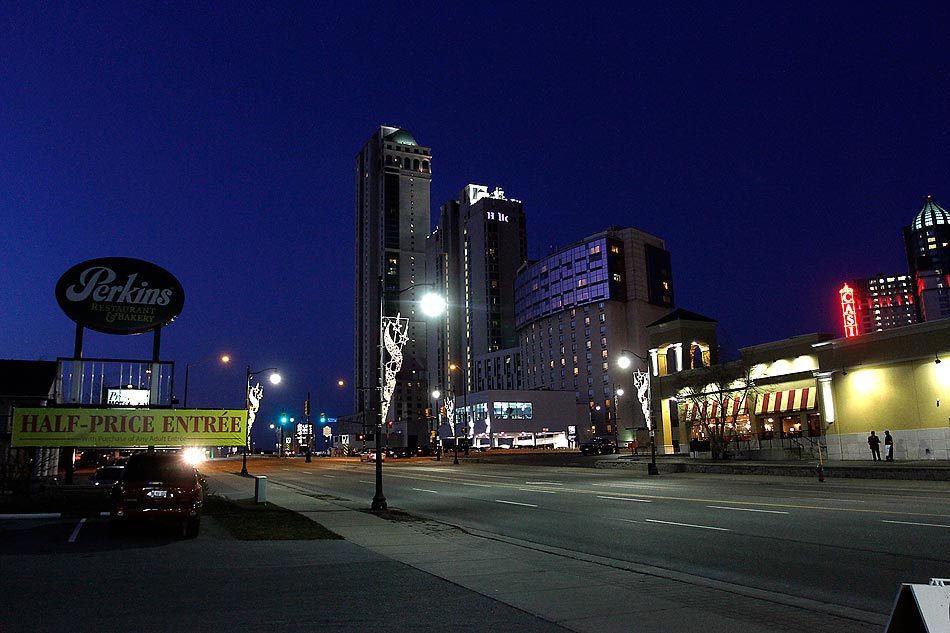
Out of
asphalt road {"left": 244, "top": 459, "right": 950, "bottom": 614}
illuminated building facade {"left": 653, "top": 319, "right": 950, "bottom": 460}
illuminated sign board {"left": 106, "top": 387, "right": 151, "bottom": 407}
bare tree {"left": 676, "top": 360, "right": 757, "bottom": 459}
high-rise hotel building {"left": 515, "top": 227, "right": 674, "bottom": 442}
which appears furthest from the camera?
high-rise hotel building {"left": 515, "top": 227, "right": 674, "bottom": 442}

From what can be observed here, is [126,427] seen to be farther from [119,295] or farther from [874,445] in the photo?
[874,445]

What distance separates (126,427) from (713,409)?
45.1 meters

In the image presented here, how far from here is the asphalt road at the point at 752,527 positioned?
10523 millimetres

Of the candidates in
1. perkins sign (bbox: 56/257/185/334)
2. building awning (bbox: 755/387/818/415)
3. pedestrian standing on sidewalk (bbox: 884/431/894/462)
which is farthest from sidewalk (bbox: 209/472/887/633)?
building awning (bbox: 755/387/818/415)

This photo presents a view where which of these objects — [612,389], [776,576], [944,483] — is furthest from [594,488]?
[612,389]

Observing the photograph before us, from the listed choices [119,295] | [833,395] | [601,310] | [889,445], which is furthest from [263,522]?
[601,310]

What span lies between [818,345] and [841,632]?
45485 mm

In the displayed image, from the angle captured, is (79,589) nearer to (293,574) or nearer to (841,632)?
(293,574)

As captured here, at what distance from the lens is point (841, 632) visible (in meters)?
7.18

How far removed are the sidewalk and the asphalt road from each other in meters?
0.75

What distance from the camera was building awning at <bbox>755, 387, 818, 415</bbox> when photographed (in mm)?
50281

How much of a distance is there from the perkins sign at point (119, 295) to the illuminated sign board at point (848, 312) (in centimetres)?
4298

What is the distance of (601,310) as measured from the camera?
539ft

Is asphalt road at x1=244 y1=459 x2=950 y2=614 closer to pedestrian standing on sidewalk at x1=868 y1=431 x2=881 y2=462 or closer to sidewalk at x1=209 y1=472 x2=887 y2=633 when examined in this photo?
sidewalk at x1=209 y1=472 x2=887 y2=633
